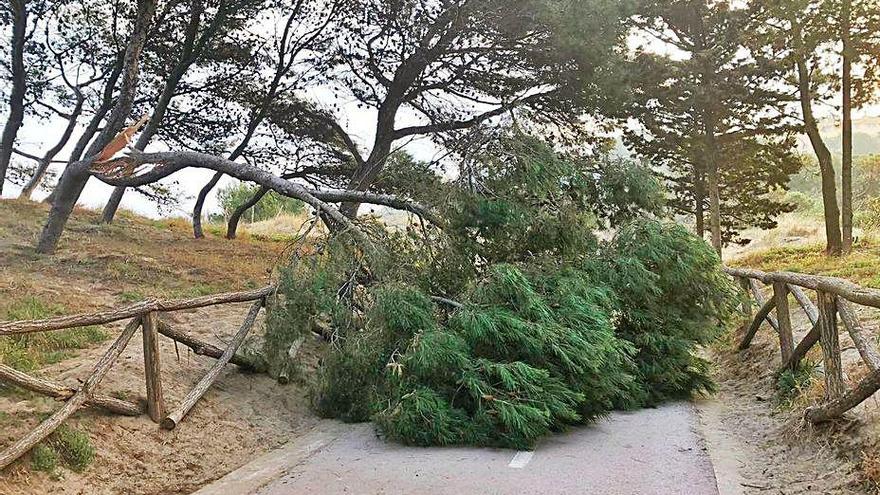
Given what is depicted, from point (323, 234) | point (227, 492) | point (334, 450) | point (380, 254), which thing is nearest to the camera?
point (227, 492)

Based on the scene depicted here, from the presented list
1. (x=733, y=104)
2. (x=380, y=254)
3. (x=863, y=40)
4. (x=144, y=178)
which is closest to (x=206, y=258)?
(x=144, y=178)

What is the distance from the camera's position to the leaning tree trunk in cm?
1405

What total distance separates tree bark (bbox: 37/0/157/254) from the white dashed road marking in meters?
8.07

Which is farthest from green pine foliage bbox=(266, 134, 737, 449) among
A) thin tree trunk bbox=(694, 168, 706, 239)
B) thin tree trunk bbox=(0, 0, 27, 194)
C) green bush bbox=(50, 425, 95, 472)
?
thin tree trunk bbox=(0, 0, 27, 194)

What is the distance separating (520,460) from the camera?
5.05 m

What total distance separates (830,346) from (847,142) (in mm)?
11531

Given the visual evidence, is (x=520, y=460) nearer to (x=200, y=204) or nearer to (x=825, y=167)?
(x=825, y=167)

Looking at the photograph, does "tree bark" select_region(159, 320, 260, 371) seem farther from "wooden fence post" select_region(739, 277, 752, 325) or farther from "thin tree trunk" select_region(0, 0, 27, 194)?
"thin tree trunk" select_region(0, 0, 27, 194)

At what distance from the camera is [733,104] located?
14742 millimetres

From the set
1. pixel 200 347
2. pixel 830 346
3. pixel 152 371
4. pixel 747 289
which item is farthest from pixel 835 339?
pixel 200 347

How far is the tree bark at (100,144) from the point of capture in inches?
399

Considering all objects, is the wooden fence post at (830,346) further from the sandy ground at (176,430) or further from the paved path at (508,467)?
the sandy ground at (176,430)

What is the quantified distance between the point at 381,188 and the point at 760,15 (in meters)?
8.63

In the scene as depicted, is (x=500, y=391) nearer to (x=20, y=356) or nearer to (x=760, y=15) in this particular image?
(x=20, y=356)
